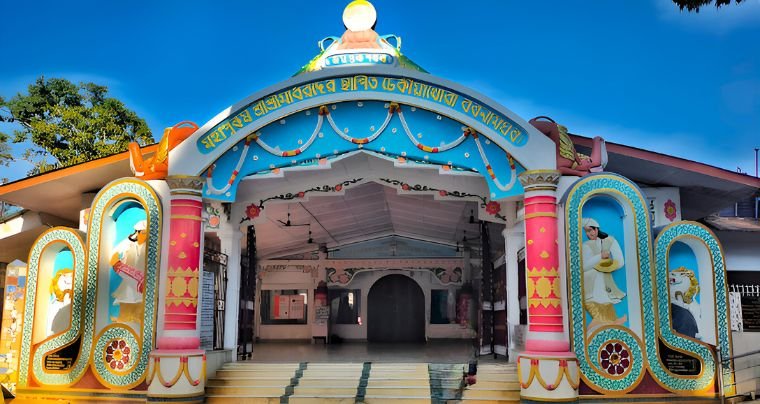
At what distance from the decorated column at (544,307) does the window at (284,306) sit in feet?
35.3

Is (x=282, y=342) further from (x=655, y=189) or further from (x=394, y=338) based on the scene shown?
(x=655, y=189)

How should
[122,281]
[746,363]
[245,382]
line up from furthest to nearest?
[245,382], [122,281], [746,363]

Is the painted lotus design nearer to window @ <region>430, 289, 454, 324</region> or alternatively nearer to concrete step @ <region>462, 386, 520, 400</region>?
concrete step @ <region>462, 386, 520, 400</region>

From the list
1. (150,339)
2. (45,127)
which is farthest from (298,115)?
(45,127)

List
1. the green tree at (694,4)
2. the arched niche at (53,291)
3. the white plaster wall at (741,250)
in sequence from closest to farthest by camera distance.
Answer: the green tree at (694,4), the arched niche at (53,291), the white plaster wall at (741,250)

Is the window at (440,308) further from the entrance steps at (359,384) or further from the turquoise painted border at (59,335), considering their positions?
the turquoise painted border at (59,335)

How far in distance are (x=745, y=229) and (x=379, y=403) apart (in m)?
7.13

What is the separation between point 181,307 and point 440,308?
34.9 ft

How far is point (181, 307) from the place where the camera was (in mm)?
8797

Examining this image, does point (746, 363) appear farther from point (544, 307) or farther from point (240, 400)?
point (240, 400)

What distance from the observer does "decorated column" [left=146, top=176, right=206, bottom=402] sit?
8.56 m

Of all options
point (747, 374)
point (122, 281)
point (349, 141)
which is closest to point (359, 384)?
point (349, 141)

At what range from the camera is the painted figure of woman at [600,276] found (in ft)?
28.5

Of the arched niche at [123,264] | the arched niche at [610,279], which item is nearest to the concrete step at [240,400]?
the arched niche at [123,264]
